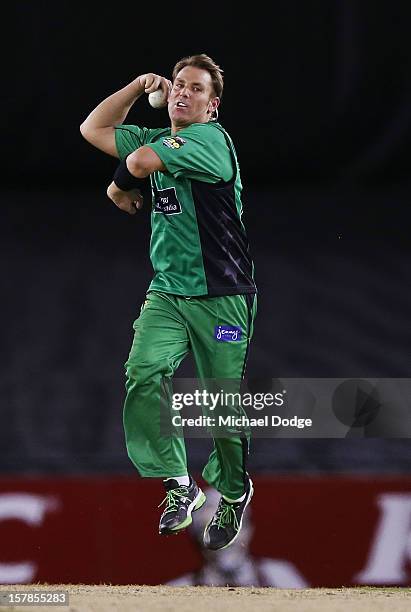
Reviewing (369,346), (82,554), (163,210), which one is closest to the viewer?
(163,210)

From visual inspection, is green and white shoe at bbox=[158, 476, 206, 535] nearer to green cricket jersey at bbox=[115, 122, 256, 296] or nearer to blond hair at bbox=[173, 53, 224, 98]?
green cricket jersey at bbox=[115, 122, 256, 296]

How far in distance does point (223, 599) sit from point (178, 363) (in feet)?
6.29

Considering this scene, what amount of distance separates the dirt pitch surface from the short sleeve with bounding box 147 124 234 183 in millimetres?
2075

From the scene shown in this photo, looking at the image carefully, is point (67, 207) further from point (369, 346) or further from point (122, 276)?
point (369, 346)

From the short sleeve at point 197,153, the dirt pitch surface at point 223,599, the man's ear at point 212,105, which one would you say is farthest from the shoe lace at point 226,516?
the man's ear at point 212,105

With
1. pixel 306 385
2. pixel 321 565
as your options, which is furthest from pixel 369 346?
pixel 321 565

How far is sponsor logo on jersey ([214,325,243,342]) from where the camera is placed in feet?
18.9

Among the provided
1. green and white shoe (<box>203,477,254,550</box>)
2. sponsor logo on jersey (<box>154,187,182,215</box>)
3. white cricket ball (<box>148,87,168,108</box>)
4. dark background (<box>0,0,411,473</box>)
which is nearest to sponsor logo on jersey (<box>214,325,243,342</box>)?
sponsor logo on jersey (<box>154,187,182,215</box>)

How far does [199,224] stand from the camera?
18.8 ft

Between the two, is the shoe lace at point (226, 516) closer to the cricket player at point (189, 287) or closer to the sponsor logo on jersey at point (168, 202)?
the cricket player at point (189, 287)

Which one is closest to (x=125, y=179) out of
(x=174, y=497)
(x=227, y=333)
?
(x=227, y=333)

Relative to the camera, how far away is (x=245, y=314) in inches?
231

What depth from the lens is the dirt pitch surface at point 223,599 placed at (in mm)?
6527

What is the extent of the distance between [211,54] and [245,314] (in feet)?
17.8
